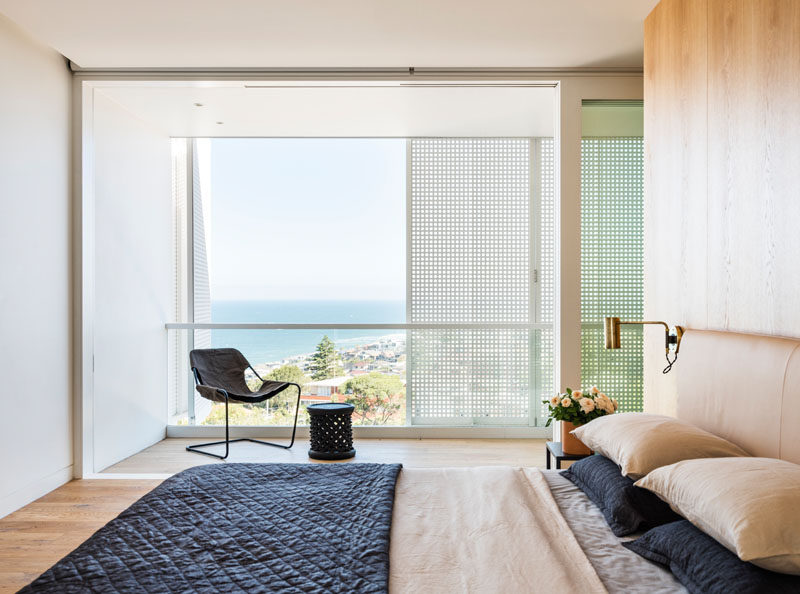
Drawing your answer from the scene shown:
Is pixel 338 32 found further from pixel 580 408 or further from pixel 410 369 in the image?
pixel 410 369

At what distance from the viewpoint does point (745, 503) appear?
4.45 ft

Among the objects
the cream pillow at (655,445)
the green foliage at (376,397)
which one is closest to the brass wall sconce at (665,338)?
the cream pillow at (655,445)

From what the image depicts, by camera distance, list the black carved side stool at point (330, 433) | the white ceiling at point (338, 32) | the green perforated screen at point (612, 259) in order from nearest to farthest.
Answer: the white ceiling at point (338, 32), the green perforated screen at point (612, 259), the black carved side stool at point (330, 433)

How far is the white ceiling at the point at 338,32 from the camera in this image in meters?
3.22

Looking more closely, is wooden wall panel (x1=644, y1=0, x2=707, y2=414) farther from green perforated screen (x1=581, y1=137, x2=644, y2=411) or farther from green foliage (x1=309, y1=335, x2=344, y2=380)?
green foliage (x1=309, y1=335, x2=344, y2=380)

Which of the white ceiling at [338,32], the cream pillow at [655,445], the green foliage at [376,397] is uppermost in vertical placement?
the white ceiling at [338,32]

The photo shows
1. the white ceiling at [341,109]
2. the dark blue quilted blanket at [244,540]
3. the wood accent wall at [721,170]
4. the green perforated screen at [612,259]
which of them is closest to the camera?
the dark blue quilted blanket at [244,540]

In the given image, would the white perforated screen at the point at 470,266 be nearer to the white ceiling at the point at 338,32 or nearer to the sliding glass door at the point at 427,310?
the sliding glass door at the point at 427,310

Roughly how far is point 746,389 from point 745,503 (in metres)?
0.85

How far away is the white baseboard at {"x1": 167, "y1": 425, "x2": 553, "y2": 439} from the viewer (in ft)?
17.4

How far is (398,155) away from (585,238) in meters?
2.14

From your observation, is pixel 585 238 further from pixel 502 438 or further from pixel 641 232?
pixel 502 438

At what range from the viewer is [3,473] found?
3.41 m

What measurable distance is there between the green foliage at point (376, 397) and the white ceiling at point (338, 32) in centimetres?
255
